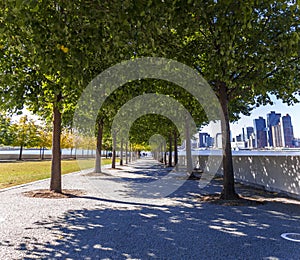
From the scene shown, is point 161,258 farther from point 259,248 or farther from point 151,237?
point 259,248

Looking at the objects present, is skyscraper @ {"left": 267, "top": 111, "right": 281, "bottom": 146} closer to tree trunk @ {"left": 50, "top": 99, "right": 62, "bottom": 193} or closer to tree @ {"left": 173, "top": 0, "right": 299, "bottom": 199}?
tree @ {"left": 173, "top": 0, "right": 299, "bottom": 199}

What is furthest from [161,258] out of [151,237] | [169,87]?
[169,87]

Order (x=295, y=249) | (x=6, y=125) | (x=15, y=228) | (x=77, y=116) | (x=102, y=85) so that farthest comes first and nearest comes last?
(x=6, y=125)
(x=77, y=116)
(x=102, y=85)
(x=15, y=228)
(x=295, y=249)

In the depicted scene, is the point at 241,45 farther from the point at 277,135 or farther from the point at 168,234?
the point at 277,135

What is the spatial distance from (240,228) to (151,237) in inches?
78.8

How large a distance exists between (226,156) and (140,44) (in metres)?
4.93

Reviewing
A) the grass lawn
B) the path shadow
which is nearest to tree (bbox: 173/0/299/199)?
the path shadow

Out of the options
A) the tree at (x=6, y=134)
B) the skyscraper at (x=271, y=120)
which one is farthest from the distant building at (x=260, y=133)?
the tree at (x=6, y=134)

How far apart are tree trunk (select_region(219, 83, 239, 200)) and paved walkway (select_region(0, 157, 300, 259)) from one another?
1.05 m

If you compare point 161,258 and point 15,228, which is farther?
point 15,228

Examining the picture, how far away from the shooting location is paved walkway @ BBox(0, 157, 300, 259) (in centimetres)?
408

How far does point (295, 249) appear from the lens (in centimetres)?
421

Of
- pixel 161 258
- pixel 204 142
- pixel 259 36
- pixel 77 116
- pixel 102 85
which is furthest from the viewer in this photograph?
pixel 204 142

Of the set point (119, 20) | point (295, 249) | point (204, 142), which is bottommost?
point (295, 249)
